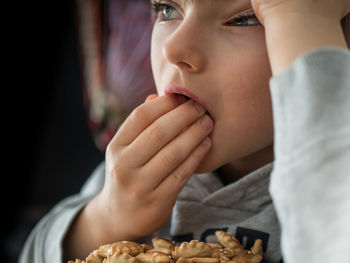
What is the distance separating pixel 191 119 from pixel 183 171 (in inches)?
2.9

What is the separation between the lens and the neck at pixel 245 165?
0.63 meters

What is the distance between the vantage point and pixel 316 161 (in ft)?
1.16

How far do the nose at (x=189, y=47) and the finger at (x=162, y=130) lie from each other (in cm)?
6

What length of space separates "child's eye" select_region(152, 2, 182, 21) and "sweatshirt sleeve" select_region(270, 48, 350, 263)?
0.29m

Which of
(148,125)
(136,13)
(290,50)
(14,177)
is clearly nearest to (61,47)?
(136,13)

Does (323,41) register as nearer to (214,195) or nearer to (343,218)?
(343,218)

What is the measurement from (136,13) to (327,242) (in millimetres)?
1155

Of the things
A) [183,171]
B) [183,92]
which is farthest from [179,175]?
[183,92]

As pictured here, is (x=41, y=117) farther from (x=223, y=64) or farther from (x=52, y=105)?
(x=223, y=64)

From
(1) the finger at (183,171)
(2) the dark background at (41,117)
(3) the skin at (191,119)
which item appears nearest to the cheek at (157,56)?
(3) the skin at (191,119)

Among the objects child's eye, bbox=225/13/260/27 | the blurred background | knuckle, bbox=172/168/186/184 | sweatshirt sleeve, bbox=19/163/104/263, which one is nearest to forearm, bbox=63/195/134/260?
sweatshirt sleeve, bbox=19/163/104/263

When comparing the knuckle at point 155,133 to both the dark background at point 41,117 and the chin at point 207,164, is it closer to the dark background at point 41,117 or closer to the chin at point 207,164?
the chin at point 207,164

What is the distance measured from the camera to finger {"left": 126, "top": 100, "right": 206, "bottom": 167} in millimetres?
539

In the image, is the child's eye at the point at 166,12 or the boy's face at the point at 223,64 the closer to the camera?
the boy's face at the point at 223,64
